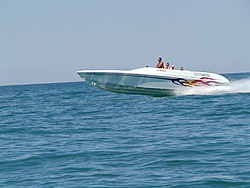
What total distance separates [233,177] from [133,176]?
5.17 feet

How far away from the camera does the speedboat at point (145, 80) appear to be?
19125 millimetres

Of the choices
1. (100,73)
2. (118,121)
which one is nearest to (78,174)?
(118,121)

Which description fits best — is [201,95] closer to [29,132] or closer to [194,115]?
[194,115]

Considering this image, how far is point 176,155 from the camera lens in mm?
7301

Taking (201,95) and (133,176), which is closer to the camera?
(133,176)

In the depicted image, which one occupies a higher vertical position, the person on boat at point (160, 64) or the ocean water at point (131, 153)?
the person on boat at point (160, 64)

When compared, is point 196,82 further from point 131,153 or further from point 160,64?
point 131,153

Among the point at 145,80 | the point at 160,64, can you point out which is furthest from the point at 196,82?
the point at 145,80

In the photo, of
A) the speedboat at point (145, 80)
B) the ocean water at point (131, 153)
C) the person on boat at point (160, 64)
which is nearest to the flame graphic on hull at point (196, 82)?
the speedboat at point (145, 80)

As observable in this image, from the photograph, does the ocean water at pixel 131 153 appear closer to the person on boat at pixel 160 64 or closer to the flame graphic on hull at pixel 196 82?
the person on boat at pixel 160 64

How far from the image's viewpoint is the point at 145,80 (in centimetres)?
1912

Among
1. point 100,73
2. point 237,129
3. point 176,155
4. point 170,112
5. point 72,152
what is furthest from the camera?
point 100,73

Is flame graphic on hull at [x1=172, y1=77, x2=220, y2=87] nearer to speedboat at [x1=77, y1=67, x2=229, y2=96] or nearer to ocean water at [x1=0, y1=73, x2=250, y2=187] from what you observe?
speedboat at [x1=77, y1=67, x2=229, y2=96]

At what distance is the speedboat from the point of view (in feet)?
62.7
